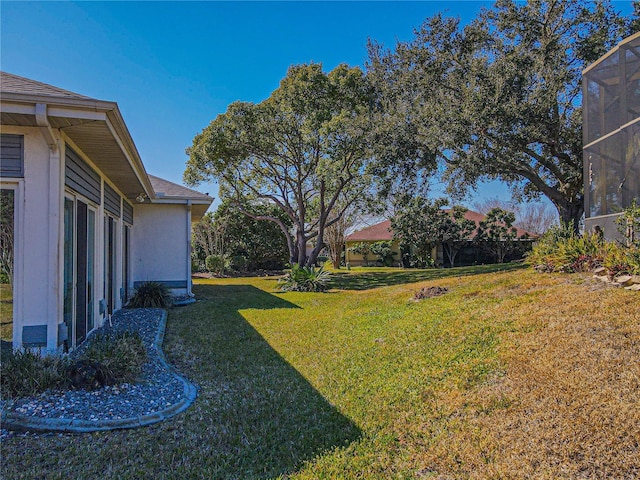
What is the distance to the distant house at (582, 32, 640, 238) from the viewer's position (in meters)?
7.87

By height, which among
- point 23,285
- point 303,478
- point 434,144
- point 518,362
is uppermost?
point 434,144

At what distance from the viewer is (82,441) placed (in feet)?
10.4

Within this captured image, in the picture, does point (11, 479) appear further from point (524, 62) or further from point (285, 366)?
point (524, 62)

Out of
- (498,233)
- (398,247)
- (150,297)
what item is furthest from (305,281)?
(398,247)

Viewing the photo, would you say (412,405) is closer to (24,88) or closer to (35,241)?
(35,241)

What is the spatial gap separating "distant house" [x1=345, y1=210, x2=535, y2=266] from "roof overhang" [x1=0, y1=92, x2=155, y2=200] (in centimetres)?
2149

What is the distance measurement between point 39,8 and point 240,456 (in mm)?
6637

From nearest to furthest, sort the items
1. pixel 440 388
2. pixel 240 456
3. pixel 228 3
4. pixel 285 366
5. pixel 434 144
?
pixel 240 456, pixel 440 388, pixel 285 366, pixel 228 3, pixel 434 144

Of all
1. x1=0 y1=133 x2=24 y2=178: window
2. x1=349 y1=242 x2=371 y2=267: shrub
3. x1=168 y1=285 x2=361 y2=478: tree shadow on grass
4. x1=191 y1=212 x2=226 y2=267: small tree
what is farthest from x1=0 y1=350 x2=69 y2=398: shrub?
x1=349 y1=242 x2=371 y2=267: shrub

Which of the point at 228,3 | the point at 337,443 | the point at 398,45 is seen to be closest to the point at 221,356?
the point at 337,443

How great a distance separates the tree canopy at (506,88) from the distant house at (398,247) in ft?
34.3

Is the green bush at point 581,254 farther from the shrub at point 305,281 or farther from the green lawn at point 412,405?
the shrub at point 305,281

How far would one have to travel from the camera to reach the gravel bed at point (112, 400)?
11.5ft

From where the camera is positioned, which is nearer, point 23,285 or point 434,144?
point 23,285
